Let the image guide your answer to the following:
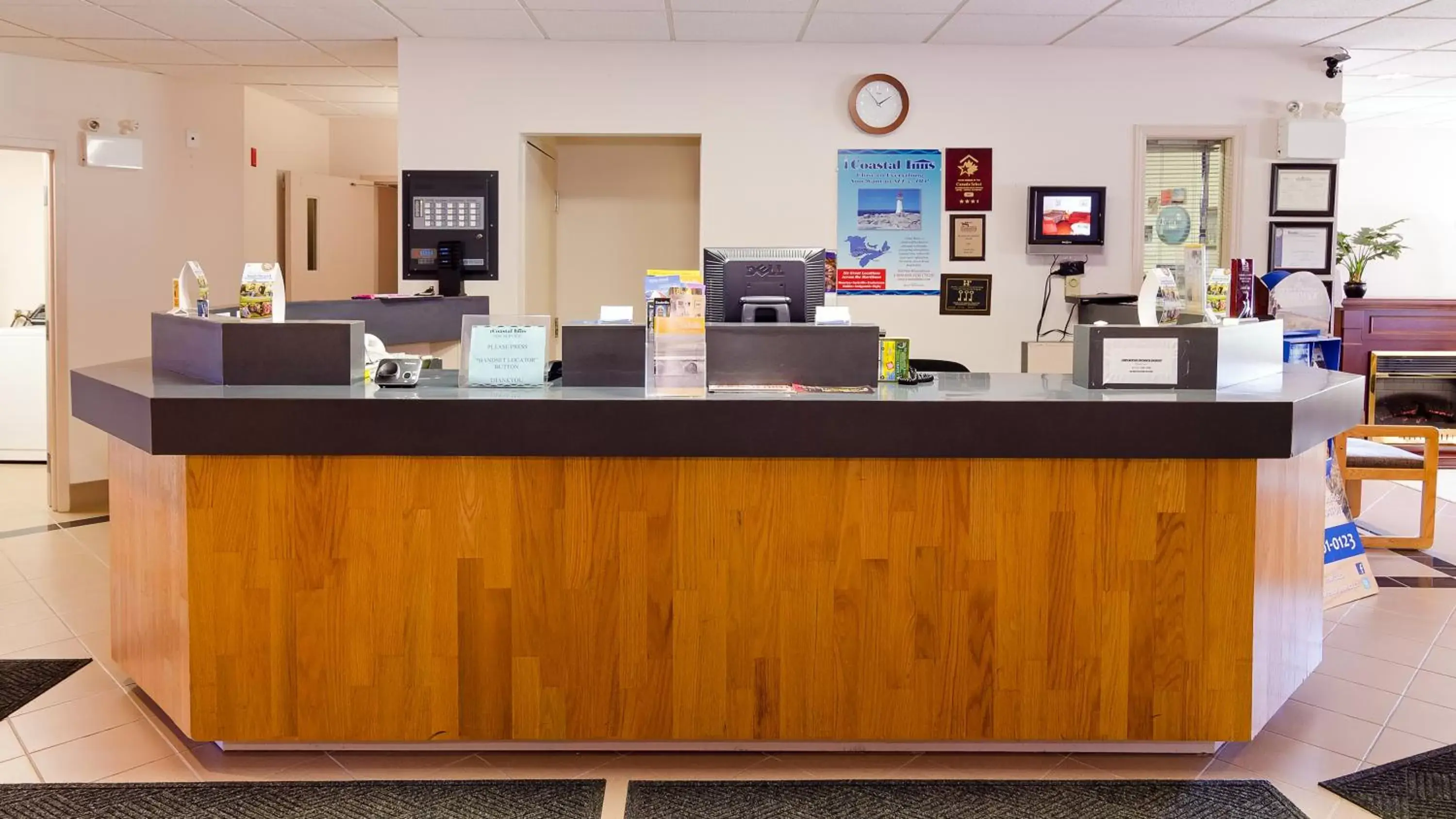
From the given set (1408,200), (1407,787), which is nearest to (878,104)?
(1407,787)

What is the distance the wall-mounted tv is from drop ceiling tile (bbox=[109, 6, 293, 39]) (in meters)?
4.29

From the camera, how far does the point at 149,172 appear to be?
270 inches

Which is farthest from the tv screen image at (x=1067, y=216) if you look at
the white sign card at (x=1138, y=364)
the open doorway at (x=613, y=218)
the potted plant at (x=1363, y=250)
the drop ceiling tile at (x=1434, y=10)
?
the white sign card at (x=1138, y=364)

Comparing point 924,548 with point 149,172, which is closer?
point 924,548

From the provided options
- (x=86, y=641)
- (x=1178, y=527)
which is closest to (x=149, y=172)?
(x=86, y=641)

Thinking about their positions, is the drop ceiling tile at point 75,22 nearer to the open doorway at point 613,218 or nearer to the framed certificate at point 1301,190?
the open doorway at point 613,218

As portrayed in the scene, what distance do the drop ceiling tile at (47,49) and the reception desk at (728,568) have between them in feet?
14.2

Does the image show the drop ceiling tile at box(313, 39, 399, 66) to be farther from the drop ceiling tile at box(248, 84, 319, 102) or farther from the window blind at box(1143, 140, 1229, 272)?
the window blind at box(1143, 140, 1229, 272)

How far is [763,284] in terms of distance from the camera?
3.45 metres

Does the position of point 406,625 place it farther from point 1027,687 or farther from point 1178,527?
point 1178,527

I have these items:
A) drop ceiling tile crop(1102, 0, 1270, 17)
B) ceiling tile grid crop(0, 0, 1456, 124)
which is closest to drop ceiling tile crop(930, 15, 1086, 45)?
ceiling tile grid crop(0, 0, 1456, 124)

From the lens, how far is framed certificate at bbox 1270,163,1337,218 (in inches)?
251

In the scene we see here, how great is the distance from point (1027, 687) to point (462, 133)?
4696 mm

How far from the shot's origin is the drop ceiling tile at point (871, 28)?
556cm
